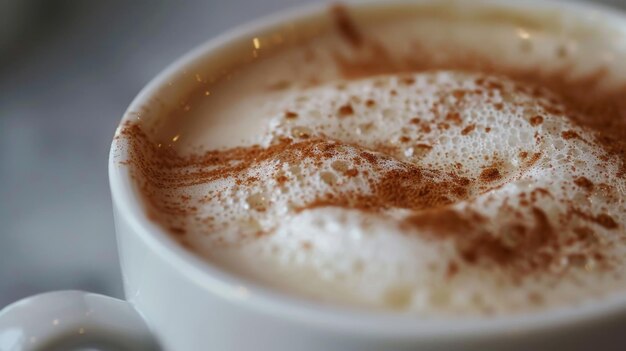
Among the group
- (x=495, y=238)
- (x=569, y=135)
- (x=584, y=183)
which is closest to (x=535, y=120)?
(x=569, y=135)

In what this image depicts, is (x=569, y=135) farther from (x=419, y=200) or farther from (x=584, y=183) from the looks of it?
(x=419, y=200)

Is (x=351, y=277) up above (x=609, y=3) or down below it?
below

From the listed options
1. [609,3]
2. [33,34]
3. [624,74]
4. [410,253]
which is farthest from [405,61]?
[33,34]

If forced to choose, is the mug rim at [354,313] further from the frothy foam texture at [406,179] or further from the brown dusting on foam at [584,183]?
the brown dusting on foam at [584,183]

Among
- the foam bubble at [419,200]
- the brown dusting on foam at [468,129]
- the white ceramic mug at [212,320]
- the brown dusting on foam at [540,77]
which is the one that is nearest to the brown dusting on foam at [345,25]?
the brown dusting on foam at [540,77]

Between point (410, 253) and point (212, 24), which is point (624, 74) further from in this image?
point (212, 24)
